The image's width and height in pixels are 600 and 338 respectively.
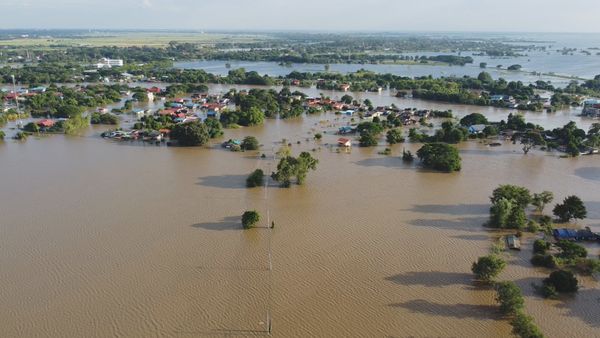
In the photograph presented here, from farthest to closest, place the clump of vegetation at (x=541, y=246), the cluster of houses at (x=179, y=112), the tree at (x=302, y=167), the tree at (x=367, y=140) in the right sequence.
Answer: the cluster of houses at (x=179, y=112) < the tree at (x=367, y=140) < the tree at (x=302, y=167) < the clump of vegetation at (x=541, y=246)

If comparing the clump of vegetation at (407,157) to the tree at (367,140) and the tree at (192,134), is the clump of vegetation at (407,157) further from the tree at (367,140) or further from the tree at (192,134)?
the tree at (192,134)

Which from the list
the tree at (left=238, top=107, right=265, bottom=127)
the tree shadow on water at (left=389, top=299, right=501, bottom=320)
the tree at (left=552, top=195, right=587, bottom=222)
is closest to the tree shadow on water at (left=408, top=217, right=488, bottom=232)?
the tree at (left=552, top=195, right=587, bottom=222)

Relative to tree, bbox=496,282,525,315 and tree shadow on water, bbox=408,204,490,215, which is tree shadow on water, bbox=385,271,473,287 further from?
tree shadow on water, bbox=408,204,490,215

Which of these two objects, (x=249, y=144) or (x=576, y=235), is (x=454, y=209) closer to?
(x=576, y=235)

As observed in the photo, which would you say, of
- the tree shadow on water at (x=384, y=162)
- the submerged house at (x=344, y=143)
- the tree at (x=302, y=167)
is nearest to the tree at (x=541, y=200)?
the tree shadow on water at (x=384, y=162)

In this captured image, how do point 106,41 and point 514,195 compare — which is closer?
point 514,195

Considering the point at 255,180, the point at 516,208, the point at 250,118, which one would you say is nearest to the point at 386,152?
the point at 255,180
